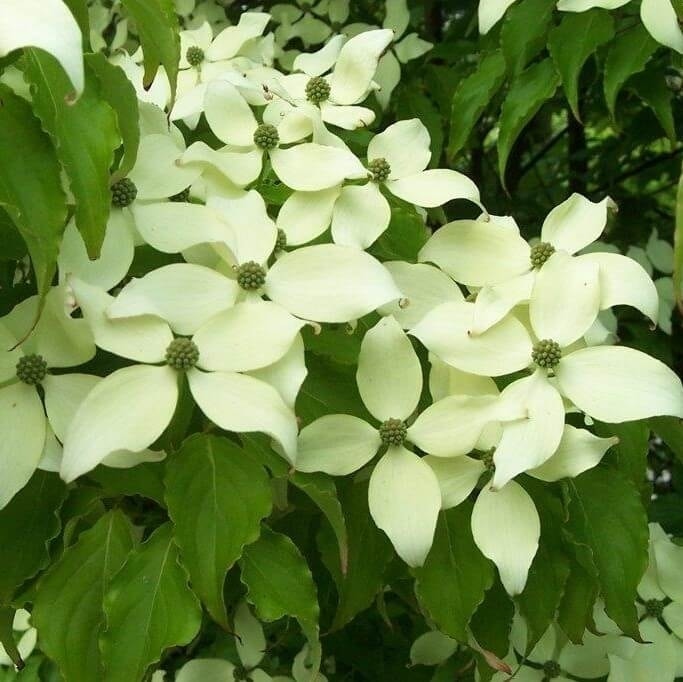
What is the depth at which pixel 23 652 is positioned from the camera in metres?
1.08

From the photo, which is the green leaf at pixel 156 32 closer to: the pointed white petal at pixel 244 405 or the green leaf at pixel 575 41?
the pointed white petal at pixel 244 405

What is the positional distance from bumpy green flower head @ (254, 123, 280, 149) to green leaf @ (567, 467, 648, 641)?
33cm

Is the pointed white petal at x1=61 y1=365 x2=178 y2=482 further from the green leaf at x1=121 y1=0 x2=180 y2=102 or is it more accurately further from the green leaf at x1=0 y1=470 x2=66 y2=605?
the green leaf at x1=121 y1=0 x2=180 y2=102

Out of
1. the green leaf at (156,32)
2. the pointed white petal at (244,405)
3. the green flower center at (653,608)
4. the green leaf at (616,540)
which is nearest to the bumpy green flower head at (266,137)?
the green leaf at (156,32)

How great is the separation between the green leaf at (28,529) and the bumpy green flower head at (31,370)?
0.06 metres

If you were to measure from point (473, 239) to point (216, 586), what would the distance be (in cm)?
30

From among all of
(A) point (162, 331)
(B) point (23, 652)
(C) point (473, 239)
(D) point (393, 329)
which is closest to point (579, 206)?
(C) point (473, 239)

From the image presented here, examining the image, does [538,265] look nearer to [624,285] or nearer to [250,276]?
[624,285]

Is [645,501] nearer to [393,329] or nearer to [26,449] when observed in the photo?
[393,329]

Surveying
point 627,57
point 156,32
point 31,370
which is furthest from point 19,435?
point 627,57

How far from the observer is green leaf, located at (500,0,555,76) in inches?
33.3

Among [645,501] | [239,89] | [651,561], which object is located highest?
[239,89]

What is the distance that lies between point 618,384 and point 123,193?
35 centimetres

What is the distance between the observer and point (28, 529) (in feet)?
1.84
